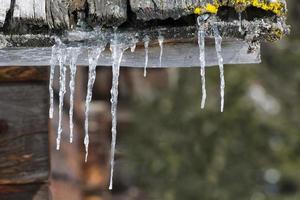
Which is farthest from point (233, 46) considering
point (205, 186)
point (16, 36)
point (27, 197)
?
point (205, 186)

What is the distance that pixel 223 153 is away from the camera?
7.43 meters

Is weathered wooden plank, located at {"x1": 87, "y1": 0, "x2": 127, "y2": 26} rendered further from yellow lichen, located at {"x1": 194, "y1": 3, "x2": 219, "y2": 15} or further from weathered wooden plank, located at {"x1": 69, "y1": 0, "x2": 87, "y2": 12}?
yellow lichen, located at {"x1": 194, "y1": 3, "x2": 219, "y2": 15}

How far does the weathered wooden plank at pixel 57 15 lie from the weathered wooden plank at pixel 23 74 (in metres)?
0.68

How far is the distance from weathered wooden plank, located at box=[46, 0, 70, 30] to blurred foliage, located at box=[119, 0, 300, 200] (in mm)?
5337

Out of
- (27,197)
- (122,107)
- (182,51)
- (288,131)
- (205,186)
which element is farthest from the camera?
(122,107)

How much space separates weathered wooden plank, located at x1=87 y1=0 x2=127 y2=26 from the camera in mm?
2020

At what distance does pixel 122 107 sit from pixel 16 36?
6529 mm

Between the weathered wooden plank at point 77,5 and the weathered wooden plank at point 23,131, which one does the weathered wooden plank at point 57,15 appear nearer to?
the weathered wooden plank at point 77,5

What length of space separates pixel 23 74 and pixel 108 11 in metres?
0.75

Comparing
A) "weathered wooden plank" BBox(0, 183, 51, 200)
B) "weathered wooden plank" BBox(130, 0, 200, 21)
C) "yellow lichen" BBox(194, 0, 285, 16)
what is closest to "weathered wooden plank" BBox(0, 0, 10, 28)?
"weathered wooden plank" BBox(130, 0, 200, 21)

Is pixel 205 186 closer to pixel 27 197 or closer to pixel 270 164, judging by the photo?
pixel 270 164

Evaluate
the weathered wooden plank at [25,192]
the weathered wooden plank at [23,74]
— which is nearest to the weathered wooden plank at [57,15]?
the weathered wooden plank at [23,74]

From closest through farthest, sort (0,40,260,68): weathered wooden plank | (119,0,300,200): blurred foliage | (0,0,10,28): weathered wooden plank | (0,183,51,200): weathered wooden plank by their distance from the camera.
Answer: (0,0,10,28): weathered wooden plank → (0,40,260,68): weathered wooden plank → (0,183,51,200): weathered wooden plank → (119,0,300,200): blurred foliage

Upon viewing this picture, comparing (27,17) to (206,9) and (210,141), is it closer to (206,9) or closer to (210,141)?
(206,9)
